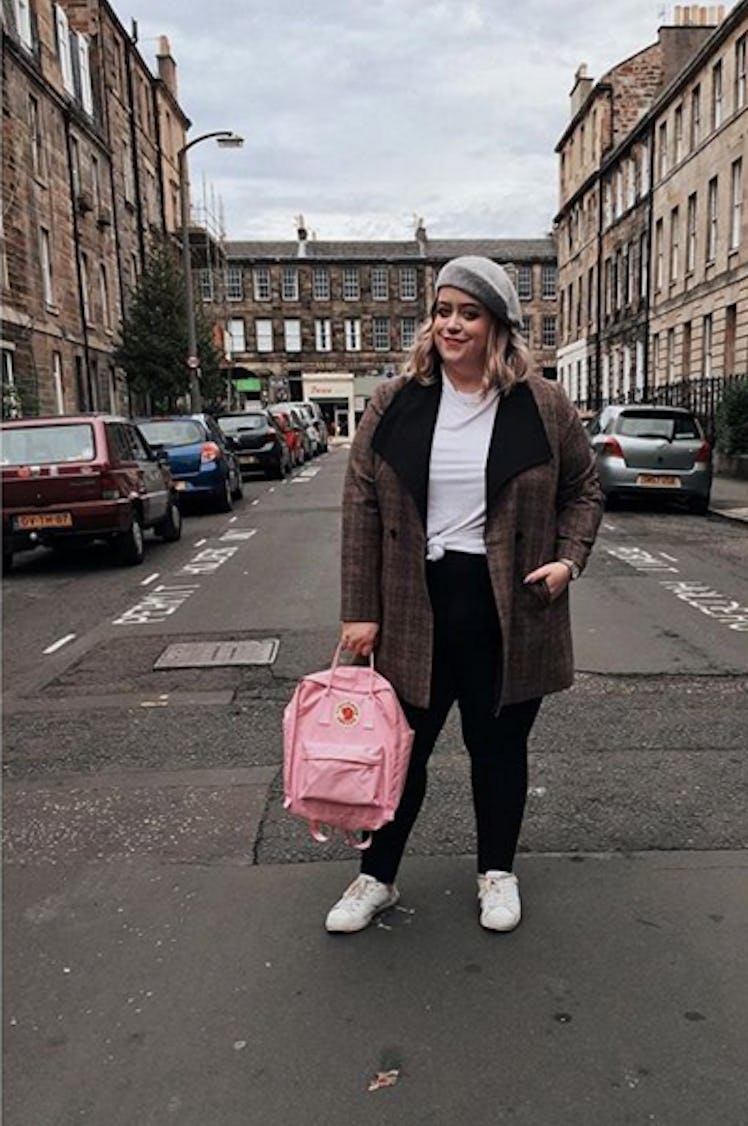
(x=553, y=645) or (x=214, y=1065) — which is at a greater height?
(x=553, y=645)

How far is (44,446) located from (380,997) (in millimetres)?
8716

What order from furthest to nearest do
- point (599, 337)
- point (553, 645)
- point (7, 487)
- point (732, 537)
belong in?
point (599, 337)
point (732, 537)
point (7, 487)
point (553, 645)

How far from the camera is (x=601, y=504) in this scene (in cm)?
301

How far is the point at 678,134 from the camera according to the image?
115 feet

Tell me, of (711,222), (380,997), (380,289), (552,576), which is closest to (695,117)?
(711,222)

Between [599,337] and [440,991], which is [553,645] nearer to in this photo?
[440,991]

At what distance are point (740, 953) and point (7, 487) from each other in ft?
29.2

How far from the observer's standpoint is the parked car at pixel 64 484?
10.0 m

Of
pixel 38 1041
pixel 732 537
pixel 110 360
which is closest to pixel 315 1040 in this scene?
pixel 38 1041

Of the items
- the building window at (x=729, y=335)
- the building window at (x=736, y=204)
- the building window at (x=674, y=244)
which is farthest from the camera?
the building window at (x=674, y=244)

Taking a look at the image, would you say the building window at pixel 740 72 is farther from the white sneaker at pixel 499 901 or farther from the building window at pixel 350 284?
the building window at pixel 350 284

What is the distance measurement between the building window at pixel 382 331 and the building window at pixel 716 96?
44.8 meters

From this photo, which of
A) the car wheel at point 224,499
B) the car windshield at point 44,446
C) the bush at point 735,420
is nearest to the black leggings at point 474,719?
the car windshield at point 44,446

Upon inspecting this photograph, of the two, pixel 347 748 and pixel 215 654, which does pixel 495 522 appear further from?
pixel 215 654
